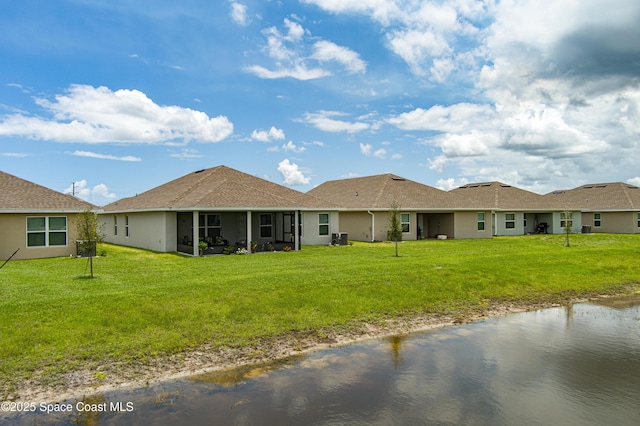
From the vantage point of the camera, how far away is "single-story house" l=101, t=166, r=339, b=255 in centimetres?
2452

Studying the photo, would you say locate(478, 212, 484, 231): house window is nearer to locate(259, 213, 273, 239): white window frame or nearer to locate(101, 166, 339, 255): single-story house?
locate(101, 166, 339, 255): single-story house

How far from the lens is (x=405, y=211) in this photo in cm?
3331

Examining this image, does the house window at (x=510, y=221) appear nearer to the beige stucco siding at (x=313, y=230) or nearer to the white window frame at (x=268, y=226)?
the beige stucco siding at (x=313, y=230)

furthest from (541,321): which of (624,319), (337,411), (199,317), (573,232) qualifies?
(573,232)

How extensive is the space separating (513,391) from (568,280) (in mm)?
11990

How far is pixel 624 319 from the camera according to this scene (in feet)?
43.7

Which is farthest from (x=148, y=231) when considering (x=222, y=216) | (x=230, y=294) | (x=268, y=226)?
(x=230, y=294)

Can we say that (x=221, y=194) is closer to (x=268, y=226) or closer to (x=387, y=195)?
(x=268, y=226)

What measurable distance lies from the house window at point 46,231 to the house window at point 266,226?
35.2ft

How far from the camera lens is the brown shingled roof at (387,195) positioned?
3331 cm

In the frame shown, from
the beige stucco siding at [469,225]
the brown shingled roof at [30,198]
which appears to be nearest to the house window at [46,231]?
the brown shingled roof at [30,198]

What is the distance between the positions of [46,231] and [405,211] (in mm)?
22053

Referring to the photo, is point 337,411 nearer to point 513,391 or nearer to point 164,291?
point 513,391

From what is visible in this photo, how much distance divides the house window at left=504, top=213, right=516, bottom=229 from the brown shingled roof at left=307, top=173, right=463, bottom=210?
640 cm
